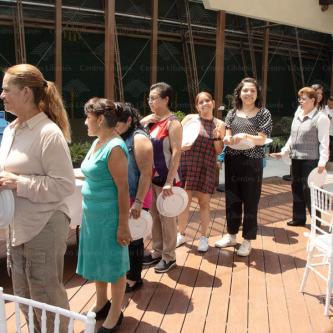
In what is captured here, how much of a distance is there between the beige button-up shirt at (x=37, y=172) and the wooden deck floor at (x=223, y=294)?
1.00 meters

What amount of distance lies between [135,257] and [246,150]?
1259 millimetres

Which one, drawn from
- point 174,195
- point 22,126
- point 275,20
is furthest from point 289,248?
point 275,20

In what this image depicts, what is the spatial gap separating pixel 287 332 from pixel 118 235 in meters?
1.10

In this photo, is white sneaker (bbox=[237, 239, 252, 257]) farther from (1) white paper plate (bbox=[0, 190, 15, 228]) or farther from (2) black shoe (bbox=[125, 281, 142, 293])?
(1) white paper plate (bbox=[0, 190, 15, 228])

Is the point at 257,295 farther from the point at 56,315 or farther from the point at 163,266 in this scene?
the point at 56,315

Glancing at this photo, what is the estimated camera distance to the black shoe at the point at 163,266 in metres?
3.25

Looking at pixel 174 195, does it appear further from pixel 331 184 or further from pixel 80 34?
pixel 80 34

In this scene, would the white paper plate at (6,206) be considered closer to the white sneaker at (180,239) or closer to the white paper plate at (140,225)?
the white paper plate at (140,225)

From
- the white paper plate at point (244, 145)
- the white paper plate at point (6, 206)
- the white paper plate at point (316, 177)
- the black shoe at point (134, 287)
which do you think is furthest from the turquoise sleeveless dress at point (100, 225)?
the white paper plate at point (316, 177)

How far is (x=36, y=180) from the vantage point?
169 cm

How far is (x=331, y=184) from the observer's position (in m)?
6.81

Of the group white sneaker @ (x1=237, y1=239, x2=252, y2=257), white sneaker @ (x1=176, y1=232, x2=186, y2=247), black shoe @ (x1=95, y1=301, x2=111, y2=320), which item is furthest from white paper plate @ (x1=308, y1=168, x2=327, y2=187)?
black shoe @ (x1=95, y1=301, x2=111, y2=320)

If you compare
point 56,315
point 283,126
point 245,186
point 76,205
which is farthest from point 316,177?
point 283,126

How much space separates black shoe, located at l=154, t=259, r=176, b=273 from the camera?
3.25 metres
